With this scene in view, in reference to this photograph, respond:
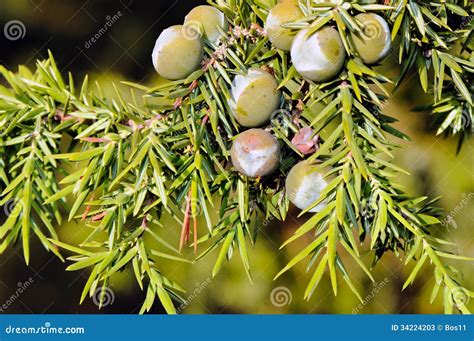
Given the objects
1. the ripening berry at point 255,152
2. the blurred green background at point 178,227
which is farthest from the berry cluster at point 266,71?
the blurred green background at point 178,227

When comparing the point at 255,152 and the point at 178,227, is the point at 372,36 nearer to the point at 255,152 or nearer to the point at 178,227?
the point at 255,152

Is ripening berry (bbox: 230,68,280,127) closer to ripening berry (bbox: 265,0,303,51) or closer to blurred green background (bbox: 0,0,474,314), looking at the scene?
ripening berry (bbox: 265,0,303,51)

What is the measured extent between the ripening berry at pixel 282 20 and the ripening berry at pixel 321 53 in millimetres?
13

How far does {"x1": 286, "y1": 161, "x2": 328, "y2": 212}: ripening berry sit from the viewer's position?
372 millimetres

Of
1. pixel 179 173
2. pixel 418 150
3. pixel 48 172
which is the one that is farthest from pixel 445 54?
pixel 418 150

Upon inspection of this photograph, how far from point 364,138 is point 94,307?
0.91 metres

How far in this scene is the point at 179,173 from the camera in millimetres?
400

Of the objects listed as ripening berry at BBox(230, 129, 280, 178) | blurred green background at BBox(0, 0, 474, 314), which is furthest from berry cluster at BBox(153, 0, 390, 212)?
blurred green background at BBox(0, 0, 474, 314)

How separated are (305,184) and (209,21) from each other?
0.42 ft

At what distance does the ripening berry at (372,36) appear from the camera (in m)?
0.35

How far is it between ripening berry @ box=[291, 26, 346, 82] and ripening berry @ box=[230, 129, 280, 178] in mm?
49

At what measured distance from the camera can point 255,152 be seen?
0.36 meters

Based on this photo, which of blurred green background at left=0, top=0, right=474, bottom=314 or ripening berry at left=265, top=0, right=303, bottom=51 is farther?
blurred green background at left=0, top=0, right=474, bottom=314

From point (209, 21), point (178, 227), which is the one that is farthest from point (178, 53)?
point (178, 227)
